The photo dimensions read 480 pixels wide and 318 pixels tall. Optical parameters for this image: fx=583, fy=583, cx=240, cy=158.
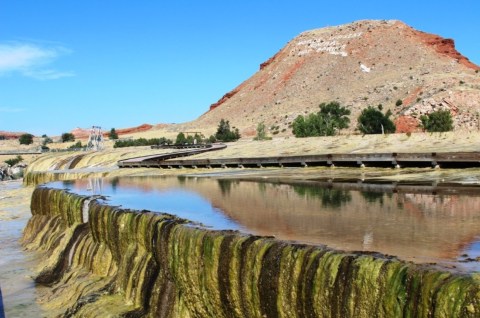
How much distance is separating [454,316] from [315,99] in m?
124

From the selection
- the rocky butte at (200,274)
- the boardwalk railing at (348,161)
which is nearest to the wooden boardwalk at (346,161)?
the boardwalk railing at (348,161)

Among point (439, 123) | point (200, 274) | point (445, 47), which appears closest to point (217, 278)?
point (200, 274)

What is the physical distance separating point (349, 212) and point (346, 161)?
14383mm

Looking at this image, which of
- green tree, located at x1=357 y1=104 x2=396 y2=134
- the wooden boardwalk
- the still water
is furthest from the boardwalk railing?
green tree, located at x1=357 y1=104 x2=396 y2=134

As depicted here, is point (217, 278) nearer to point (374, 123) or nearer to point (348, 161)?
point (348, 161)

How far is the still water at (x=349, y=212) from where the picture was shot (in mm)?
9227

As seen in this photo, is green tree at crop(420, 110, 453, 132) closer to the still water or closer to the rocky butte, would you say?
the still water

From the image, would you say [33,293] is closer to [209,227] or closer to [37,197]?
[209,227]

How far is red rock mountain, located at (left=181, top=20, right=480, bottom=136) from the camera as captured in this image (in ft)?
306

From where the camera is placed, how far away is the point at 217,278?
989 centimetres

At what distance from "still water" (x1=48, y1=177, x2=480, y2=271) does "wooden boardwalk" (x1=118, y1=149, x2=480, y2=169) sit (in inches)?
153

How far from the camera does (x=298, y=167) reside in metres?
31.3

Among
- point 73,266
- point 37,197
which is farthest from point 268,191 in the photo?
point 37,197

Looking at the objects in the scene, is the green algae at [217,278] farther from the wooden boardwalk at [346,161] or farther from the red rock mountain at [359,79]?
the red rock mountain at [359,79]
